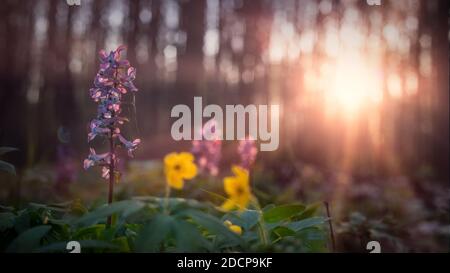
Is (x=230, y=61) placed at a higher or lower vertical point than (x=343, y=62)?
higher

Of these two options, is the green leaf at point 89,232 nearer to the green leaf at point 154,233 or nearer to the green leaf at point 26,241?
the green leaf at point 26,241

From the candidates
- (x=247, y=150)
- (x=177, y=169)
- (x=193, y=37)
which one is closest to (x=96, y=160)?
(x=177, y=169)

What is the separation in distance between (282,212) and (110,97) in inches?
34.6

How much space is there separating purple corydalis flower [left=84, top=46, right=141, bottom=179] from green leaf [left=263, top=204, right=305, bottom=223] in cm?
66

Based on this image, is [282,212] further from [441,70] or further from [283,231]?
[441,70]

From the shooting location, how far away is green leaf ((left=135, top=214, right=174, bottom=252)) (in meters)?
1.51

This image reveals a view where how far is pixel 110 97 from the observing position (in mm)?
1905

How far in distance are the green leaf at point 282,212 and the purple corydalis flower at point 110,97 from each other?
657 millimetres
